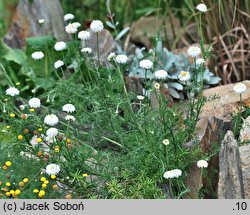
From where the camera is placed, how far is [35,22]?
233 inches

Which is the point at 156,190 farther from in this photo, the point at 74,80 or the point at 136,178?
the point at 74,80

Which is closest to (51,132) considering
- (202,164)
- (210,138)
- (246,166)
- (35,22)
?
(202,164)

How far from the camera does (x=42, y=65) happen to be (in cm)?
530

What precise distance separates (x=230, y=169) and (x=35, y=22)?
297 centimetres

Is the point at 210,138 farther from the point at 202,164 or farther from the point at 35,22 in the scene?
the point at 35,22

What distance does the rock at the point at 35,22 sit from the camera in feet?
18.0

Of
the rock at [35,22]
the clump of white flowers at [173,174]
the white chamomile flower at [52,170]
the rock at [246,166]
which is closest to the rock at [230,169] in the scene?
the clump of white flowers at [173,174]

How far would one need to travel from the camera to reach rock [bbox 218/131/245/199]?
3.40m

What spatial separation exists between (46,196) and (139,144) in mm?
565

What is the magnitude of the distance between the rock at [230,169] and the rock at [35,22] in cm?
240

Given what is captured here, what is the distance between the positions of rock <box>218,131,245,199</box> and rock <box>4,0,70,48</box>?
2.40 metres

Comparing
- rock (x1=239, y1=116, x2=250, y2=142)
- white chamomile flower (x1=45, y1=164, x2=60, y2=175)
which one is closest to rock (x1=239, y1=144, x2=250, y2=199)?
rock (x1=239, y1=116, x2=250, y2=142)

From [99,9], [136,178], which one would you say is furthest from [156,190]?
[99,9]

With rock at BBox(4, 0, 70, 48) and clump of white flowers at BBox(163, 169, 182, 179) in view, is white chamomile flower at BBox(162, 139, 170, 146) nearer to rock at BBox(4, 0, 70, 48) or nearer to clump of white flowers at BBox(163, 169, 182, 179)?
clump of white flowers at BBox(163, 169, 182, 179)
